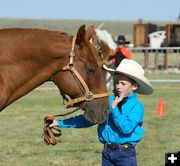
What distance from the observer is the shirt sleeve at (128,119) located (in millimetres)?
4906

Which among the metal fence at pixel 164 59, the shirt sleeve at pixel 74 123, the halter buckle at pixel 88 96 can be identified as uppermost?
the halter buckle at pixel 88 96

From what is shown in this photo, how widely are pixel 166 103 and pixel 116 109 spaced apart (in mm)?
9711

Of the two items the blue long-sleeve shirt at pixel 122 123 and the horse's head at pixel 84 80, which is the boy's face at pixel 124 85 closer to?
the blue long-sleeve shirt at pixel 122 123

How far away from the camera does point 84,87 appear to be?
15.8 feet

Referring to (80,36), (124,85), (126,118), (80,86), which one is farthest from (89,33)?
(126,118)

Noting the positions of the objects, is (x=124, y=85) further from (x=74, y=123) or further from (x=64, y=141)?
(x=64, y=141)

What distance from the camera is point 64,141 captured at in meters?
9.31

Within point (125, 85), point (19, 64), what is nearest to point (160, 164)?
point (125, 85)

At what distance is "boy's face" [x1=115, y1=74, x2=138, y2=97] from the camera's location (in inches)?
197

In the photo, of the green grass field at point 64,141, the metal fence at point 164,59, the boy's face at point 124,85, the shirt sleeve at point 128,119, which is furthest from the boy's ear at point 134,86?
the metal fence at point 164,59

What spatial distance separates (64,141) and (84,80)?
15.1ft

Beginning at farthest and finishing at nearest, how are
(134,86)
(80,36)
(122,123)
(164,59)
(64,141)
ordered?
(164,59) < (64,141) < (134,86) < (122,123) < (80,36)

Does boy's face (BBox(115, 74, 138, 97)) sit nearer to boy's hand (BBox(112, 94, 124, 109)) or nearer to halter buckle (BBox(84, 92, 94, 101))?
boy's hand (BBox(112, 94, 124, 109))

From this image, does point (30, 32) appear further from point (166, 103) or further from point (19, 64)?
point (166, 103)
